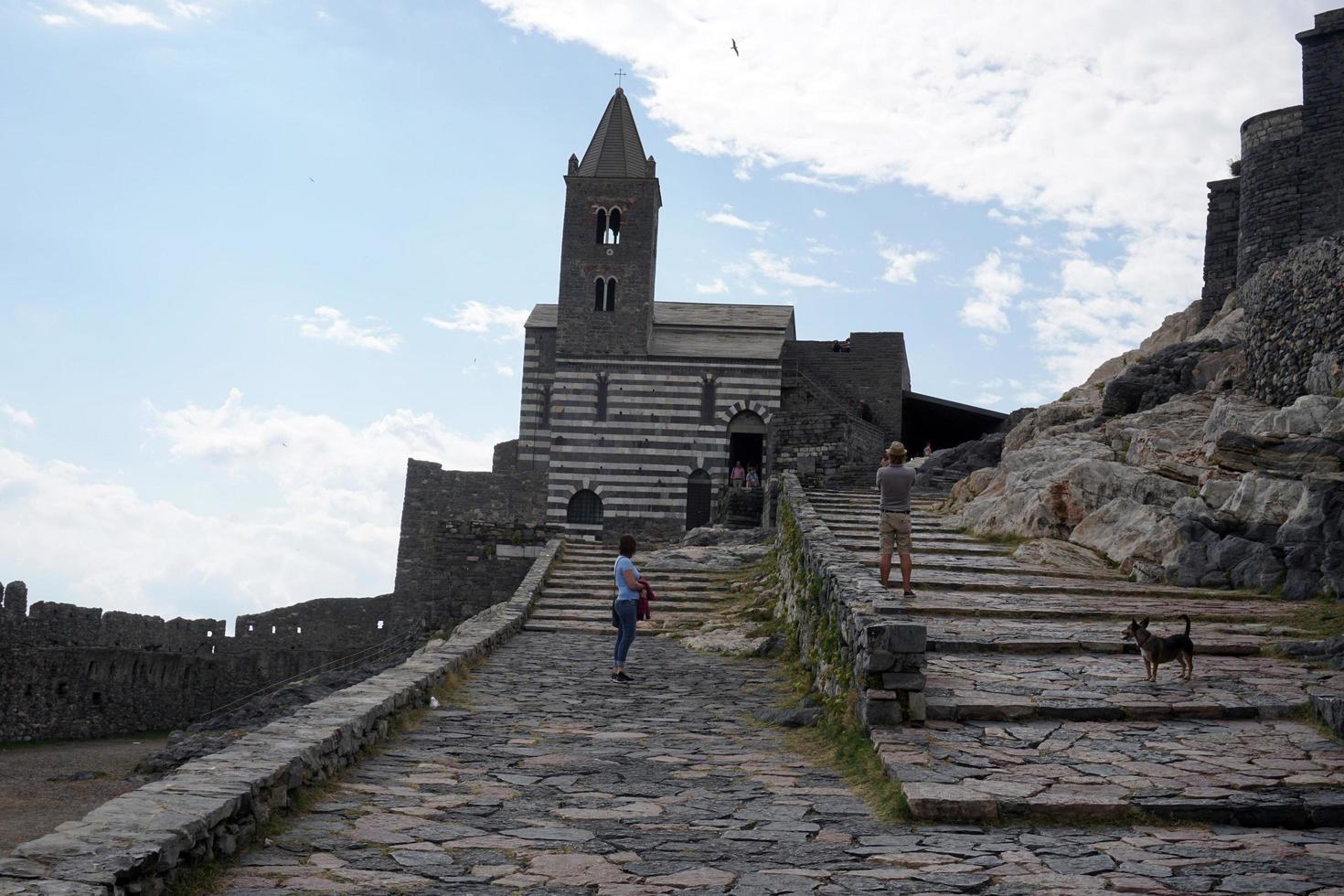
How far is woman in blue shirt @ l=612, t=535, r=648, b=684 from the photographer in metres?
11.1

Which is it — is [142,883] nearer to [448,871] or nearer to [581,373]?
[448,871]

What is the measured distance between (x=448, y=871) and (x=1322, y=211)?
79.1 feet

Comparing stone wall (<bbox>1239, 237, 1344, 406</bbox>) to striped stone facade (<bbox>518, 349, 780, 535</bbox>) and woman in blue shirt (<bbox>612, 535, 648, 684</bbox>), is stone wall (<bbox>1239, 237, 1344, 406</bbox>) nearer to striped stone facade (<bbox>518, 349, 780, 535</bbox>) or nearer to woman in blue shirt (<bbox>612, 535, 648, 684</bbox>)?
woman in blue shirt (<bbox>612, 535, 648, 684</bbox>)

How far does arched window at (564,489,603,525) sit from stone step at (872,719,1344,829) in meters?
28.0

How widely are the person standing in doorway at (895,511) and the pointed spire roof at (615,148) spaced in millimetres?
27546

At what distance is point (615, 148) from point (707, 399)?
8343mm

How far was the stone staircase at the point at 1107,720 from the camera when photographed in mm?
5922

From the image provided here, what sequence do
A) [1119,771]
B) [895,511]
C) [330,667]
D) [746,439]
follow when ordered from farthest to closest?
[746,439], [330,667], [895,511], [1119,771]

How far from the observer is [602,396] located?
118ft

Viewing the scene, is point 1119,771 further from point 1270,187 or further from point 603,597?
point 1270,187

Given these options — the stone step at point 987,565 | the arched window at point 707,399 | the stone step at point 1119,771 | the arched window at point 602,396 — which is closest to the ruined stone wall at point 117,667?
the arched window at point 602,396

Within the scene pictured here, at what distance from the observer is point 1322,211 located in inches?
950

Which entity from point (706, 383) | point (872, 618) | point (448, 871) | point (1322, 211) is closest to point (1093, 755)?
point (872, 618)

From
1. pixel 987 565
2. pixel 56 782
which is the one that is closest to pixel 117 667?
pixel 56 782
